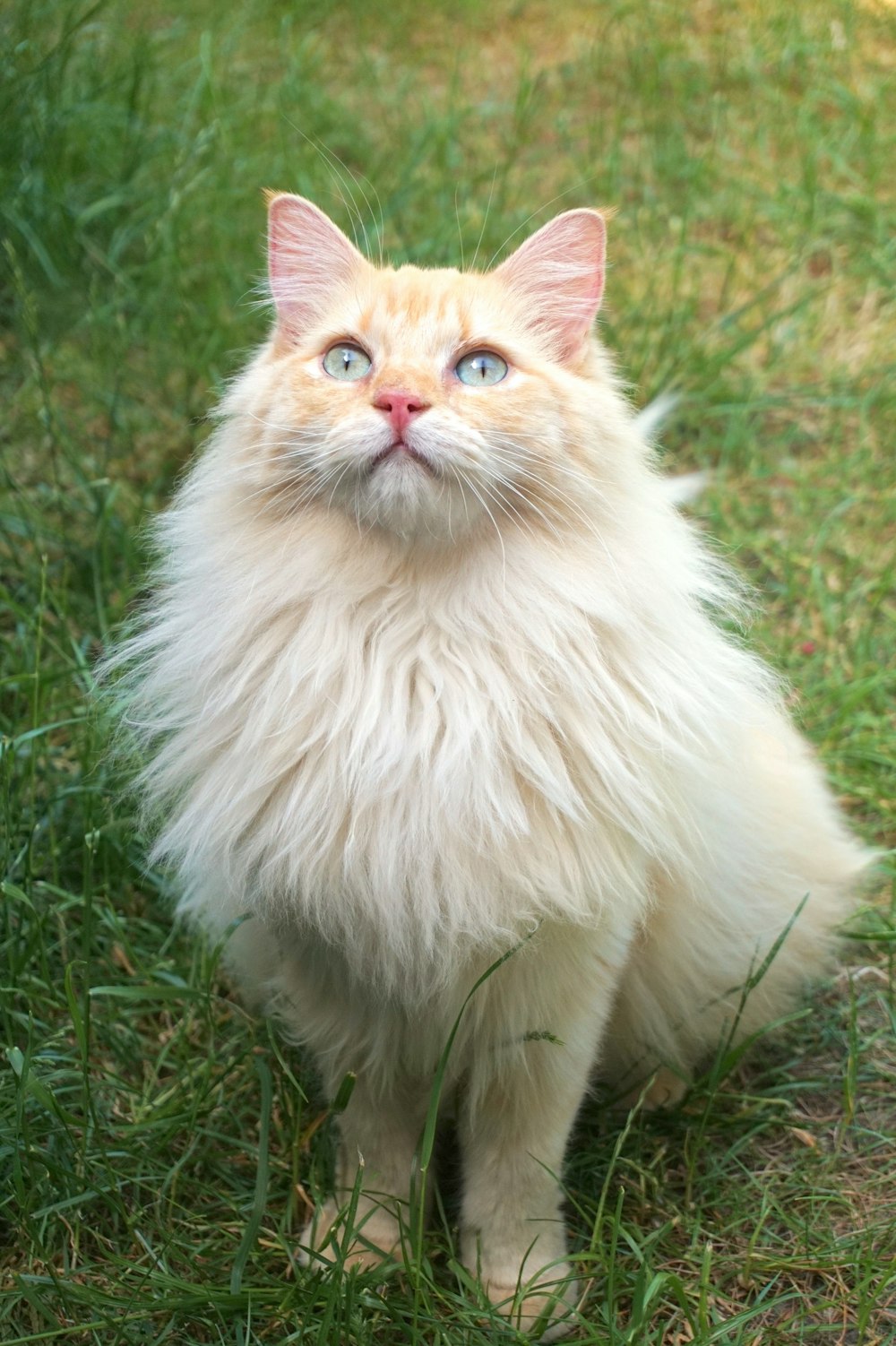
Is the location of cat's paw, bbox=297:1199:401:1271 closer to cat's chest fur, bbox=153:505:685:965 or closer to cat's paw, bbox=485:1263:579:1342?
cat's paw, bbox=485:1263:579:1342

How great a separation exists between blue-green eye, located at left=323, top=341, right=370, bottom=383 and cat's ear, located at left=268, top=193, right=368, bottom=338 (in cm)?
12

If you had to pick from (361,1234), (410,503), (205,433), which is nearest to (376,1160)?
(361,1234)

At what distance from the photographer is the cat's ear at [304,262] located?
6.24ft

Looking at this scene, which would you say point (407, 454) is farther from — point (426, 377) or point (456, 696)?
point (456, 696)

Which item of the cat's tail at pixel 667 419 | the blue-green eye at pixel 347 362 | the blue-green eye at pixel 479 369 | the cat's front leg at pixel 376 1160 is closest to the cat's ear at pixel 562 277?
the blue-green eye at pixel 479 369

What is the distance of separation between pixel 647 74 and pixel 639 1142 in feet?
12.2

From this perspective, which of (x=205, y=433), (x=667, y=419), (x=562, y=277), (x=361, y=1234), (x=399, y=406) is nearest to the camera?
(x=399, y=406)

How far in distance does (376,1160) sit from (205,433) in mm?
2083

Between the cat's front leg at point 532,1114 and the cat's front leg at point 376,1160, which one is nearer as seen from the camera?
the cat's front leg at point 532,1114

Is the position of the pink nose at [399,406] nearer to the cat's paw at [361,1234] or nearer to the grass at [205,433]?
the grass at [205,433]

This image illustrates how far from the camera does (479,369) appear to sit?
1750 millimetres

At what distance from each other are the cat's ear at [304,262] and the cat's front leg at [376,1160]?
121cm

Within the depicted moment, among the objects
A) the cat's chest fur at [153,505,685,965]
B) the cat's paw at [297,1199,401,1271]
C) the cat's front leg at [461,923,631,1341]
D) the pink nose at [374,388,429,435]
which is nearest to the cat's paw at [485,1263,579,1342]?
the cat's front leg at [461,923,631,1341]

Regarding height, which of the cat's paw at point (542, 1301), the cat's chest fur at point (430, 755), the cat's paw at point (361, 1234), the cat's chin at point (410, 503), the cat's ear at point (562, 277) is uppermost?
the cat's ear at point (562, 277)
